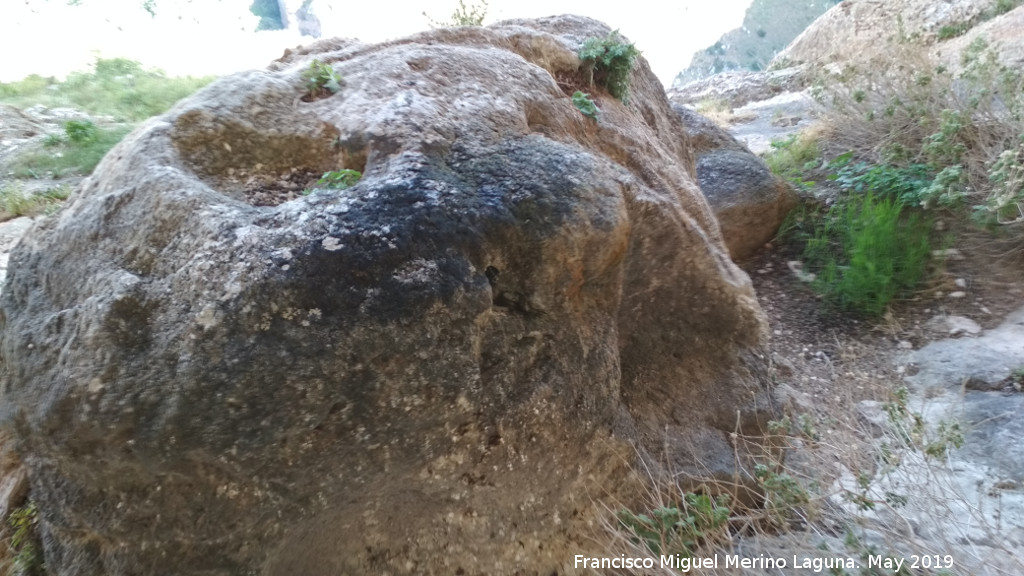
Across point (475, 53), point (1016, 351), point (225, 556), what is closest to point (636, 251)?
point (475, 53)

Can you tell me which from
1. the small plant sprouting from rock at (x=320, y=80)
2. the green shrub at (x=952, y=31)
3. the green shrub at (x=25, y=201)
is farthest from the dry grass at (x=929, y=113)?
the green shrub at (x=25, y=201)

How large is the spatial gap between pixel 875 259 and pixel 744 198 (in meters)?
1.11

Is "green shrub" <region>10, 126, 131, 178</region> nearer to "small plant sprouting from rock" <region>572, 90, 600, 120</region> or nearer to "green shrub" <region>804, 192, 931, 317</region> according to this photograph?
"small plant sprouting from rock" <region>572, 90, 600, 120</region>

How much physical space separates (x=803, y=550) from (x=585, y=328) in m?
0.93

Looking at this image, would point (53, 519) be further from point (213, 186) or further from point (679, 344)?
point (679, 344)

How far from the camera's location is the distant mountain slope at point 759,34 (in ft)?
68.4

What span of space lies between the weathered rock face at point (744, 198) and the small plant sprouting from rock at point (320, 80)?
3302 mm

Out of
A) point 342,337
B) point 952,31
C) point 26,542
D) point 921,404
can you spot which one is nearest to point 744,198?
point 921,404

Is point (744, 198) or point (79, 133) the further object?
point (744, 198)

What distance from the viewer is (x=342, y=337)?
1.48 m

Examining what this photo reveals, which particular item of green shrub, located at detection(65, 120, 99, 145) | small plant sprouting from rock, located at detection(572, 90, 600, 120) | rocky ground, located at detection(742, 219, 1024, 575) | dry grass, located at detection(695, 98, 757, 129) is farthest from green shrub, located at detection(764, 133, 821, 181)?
green shrub, located at detection(65, 120, 99, 145)

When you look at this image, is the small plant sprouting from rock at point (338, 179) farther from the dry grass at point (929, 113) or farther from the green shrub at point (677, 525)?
the dry grass at point (929, 113)

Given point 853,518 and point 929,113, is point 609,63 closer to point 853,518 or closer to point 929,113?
point 853,518

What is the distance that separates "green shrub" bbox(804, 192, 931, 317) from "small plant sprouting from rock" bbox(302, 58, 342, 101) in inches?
137
